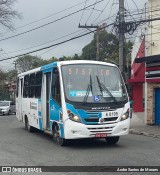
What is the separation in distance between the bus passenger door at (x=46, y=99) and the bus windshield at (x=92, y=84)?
1.81 m

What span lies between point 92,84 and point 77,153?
250 cm

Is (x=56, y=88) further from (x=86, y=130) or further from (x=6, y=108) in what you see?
(x=6, y=108)

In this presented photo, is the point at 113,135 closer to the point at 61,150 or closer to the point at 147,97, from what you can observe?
the point at 61,150

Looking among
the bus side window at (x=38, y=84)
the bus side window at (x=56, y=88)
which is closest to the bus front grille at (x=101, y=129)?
the bus side window at (x=56, y=88)

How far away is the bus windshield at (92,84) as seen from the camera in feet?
42.3


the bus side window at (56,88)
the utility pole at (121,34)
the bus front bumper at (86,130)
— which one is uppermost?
the utility pole at (121,34)

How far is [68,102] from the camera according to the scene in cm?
1272

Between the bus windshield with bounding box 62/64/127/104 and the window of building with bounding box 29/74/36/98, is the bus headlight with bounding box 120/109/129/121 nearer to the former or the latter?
the bus windshield with bounding box 62/64/127/104

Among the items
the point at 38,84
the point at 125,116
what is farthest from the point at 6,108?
the point at 125,116

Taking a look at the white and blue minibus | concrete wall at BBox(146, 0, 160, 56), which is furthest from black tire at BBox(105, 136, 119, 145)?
concrete wall at BBox(146, 0, 160, 56)

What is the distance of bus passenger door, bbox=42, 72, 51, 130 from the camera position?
14.9 m

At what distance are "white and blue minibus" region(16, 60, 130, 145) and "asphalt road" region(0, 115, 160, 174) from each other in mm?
461

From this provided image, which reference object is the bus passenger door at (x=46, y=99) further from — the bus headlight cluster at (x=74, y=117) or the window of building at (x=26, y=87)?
the window of building at (x=26, y=87)

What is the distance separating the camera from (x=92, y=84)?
13180 mm
